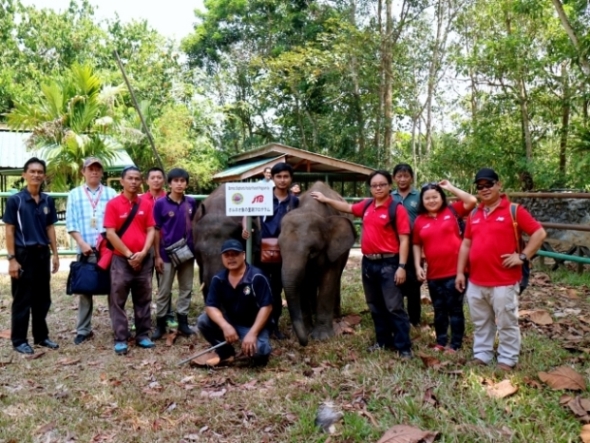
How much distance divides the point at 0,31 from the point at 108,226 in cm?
3135

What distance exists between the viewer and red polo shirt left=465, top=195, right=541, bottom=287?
441 centimetres

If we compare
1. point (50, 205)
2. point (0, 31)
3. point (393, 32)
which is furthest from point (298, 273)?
point (0, 31)

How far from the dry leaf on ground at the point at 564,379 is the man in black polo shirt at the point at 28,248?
4765mm

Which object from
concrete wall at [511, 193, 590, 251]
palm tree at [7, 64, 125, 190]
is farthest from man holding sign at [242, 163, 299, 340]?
palm tree at [7, 64, 125, 190]

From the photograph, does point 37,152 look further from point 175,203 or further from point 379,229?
point 379,229

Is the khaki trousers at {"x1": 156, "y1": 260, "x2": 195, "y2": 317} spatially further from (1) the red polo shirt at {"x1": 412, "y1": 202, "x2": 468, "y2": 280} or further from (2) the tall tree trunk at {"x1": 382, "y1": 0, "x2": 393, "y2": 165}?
(2) the tall tree trunk at {"x1": 382, "y1": 0, "x2": 393, "y2": 165}

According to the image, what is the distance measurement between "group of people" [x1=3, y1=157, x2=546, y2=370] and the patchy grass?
0.29 meters

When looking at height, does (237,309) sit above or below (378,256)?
below

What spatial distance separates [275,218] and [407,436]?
292 cm

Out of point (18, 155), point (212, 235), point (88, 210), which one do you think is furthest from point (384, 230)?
point (18, 155)

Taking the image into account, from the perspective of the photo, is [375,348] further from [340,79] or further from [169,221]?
[340,79]

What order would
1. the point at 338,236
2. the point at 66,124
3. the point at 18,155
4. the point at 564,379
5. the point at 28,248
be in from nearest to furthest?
the point at 564,379
the point at 28,248
the point at 338,236
the point at 66,124
the point at 18,155

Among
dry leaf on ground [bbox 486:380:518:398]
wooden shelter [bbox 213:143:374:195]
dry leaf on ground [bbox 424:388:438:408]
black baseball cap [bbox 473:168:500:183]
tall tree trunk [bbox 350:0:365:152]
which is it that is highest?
tall tree trunk [bbox 350:0:365:152]

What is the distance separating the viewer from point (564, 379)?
420 cm
